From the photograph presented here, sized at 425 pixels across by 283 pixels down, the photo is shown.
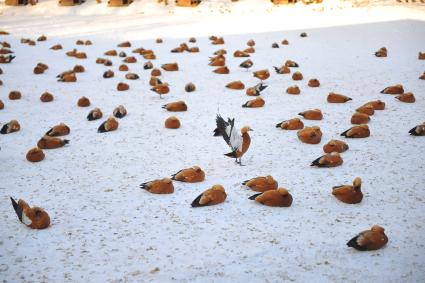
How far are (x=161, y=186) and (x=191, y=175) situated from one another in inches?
12.5

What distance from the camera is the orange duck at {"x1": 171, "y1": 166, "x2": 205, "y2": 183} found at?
3695 millimetres

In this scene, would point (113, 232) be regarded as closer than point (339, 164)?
Yes

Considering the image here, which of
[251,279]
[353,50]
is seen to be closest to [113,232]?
[251,279]

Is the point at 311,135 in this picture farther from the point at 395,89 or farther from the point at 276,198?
the point at 395,89

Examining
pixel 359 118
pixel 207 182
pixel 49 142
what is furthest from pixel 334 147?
pixel 49 142

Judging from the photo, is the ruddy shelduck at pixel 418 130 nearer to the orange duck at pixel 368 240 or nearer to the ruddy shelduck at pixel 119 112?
the orange duck at pixel 368 240

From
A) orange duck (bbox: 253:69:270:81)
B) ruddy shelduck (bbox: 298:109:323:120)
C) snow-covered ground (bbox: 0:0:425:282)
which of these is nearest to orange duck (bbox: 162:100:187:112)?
snow-covered ground (bbox: 0:0:425:282)

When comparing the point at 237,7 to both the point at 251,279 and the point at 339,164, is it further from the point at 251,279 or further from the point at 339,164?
the point at 251,279

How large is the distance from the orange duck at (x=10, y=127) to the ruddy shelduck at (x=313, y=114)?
337cm

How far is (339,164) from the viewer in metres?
3.94

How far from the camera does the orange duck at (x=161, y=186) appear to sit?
3.49 m

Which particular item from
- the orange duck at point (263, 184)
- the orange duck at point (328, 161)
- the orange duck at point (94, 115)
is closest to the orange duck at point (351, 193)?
the orange duck at point (263, 184)

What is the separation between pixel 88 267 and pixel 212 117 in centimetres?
314

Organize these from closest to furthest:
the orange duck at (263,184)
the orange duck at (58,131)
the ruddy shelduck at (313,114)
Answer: the orange duck at (263,184) < the orange duck at (58,131) < the ruddy shelduck at (313,114)
